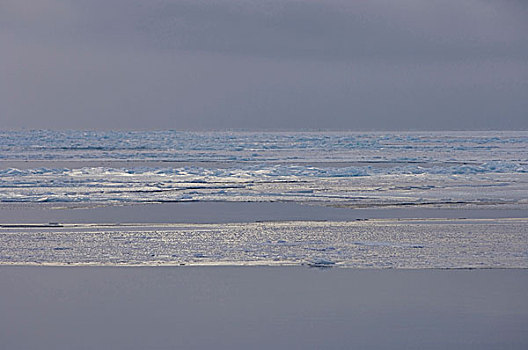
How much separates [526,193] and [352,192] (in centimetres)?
387

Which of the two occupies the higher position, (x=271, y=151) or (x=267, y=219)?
(x=271, y=151)

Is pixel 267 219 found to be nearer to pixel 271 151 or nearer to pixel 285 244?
pixel 285 244

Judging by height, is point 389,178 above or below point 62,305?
above

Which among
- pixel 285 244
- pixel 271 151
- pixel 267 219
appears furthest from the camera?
pixel 271 151

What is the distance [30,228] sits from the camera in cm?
1135

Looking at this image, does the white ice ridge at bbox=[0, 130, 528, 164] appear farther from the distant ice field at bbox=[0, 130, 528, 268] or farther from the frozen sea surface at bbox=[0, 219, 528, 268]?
the frozen sea surface at bbox=[0, 219, 528, 268]

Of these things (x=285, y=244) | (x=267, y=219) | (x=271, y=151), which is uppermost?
(x=271, y=151)

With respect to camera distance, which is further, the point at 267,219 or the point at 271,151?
the point at 271,151

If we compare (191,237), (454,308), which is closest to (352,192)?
(191,237)

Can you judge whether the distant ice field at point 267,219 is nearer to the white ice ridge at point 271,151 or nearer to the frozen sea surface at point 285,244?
the frozen sea surface at point 285,244

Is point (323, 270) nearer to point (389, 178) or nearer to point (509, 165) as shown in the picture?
point (389, 178)

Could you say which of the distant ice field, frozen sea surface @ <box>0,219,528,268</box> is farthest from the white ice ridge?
frozen sea surface @ <box>0,219,528,268</box>

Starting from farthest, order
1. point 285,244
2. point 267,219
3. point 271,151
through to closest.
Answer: point 271,151
point 267,219
point 285,244

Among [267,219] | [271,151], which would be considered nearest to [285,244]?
[267,219]
